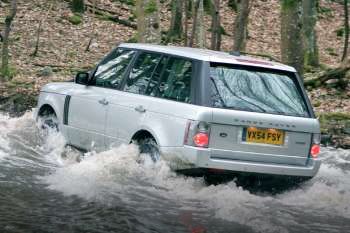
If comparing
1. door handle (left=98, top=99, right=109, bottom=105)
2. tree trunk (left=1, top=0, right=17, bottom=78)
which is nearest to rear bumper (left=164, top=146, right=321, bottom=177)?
door handle (left=98, top=99, right=109, bottom=105)

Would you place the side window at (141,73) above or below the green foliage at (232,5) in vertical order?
below

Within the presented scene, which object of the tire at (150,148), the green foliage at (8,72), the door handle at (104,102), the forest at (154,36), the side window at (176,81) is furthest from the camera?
the green foliage at (8,72)

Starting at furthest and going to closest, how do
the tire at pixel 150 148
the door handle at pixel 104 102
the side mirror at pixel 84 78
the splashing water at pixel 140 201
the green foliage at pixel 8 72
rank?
the green foliage at pixel 8 72, the side mirror at pixel 84 78, the door handle at pixel 104 102, the tire at pixel 150 148, the splashing water at pixel 140 201

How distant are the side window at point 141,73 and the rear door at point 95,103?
0.66ft

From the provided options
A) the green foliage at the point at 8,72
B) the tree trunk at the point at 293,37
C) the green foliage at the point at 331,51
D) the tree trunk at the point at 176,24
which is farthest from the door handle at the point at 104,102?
the green foliage at the point at 331,51

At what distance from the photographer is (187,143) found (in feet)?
26.0

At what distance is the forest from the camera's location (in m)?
17.8

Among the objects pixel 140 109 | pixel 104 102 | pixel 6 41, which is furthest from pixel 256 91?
pixel 6 41

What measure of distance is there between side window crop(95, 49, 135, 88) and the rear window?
5.29ft

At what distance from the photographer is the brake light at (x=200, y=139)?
7.88 m

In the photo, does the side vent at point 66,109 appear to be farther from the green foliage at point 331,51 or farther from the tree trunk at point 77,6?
the green foliage at point 331,51

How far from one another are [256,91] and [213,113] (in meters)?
0.75

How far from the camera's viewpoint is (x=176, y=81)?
8547mm

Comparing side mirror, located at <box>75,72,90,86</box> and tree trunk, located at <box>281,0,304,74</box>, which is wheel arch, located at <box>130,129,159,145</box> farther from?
tree trunk, located at <box>281,0,304,74</box>
